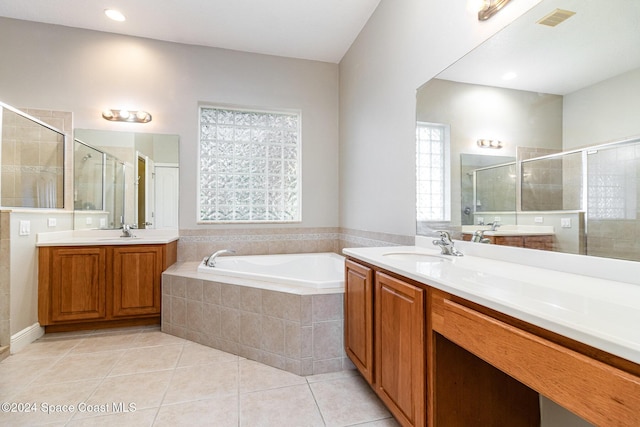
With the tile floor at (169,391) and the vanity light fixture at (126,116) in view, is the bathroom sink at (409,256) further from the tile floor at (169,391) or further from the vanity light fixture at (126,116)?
the vanity light fixture at (126,116)

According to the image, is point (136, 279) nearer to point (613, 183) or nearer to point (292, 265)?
point (292, 265)

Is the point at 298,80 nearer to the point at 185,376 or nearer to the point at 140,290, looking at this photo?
the point at 140,290

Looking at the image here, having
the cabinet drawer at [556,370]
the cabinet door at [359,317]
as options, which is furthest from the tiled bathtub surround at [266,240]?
the cabinet drawer at [556,370]

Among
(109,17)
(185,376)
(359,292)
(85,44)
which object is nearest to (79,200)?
(85,44)

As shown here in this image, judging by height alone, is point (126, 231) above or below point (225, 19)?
below

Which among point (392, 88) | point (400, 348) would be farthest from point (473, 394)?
point (392, 88)

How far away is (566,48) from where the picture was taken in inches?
45.3

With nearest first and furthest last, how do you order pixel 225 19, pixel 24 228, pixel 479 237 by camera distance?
pixel 479 237, pixel 24 228, pixel 225 19

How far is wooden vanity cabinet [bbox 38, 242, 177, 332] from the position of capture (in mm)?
2537

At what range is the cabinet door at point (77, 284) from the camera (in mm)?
2547

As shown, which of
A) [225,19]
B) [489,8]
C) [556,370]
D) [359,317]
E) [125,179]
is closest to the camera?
[556,370]

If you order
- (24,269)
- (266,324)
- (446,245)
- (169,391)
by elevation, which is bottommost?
(169,391)

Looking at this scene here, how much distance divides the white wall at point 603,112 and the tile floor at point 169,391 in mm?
1593

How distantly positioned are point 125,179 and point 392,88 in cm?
284
